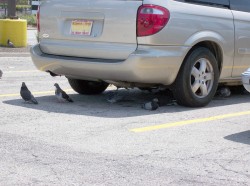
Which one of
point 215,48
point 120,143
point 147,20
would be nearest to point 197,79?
point 215,48

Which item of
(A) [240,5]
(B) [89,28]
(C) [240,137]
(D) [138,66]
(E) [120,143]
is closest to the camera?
(E) [120,143]

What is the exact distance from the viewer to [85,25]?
7164mm

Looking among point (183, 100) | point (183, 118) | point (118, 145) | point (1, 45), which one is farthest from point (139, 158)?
point (1, 45)

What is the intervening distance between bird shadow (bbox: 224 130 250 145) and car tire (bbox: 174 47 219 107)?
1244 mm

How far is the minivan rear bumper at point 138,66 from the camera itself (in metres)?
6.76

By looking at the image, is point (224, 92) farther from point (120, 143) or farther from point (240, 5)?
point (120, 143)

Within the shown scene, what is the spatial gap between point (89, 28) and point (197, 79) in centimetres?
156

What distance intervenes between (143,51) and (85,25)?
0.90 m

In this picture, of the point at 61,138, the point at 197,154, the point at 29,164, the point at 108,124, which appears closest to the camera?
the point at 29,164

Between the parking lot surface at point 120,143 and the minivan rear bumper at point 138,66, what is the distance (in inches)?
17.1

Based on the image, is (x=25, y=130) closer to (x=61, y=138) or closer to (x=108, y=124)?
(x=61, y=138)

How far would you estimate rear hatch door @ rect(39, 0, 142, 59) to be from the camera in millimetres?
6834

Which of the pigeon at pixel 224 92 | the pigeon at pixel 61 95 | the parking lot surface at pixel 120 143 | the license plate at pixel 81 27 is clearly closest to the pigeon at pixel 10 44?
the parking lot surface at pixel 120 143

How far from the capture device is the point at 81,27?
720cm
